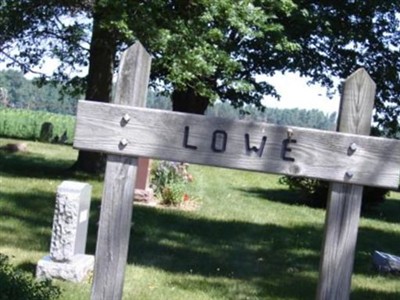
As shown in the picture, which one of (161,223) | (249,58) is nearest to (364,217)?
(161,223)

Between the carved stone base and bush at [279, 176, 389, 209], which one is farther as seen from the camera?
bush at [279, 176, 389, 209]

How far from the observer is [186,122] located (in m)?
3.59

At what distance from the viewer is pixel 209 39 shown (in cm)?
1741

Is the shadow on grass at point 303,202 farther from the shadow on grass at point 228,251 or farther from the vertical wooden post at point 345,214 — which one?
the vertical wooden post at point 345,214

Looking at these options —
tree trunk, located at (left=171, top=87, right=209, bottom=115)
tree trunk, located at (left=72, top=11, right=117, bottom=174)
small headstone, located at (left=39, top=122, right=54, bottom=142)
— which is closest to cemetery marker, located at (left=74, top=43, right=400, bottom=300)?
tree trunk, located at (left=72, top=11, right=117, bottom=174)

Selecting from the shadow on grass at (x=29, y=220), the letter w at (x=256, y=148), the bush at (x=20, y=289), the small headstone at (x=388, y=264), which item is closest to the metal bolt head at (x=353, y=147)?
the letter w at (x=256, y=148)

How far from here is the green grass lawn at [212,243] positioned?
25.6 ft

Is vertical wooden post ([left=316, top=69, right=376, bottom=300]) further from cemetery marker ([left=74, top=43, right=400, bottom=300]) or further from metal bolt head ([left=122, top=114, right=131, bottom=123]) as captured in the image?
metal bolt head ([left=122, top=114, right=131, bottom=123])

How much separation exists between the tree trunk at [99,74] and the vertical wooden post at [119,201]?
1383cm

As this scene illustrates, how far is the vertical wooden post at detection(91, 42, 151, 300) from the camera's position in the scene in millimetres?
3613

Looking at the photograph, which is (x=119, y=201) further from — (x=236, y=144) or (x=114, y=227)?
(x=236, y=144)

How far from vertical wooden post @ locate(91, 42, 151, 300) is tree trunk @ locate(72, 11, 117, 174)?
13827 millimetres

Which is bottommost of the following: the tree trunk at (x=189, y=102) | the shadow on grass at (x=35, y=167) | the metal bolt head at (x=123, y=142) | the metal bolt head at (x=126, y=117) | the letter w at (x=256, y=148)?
the shadow on grass at (x=35, y=167)

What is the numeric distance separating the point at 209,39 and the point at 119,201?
1407 centimetres
